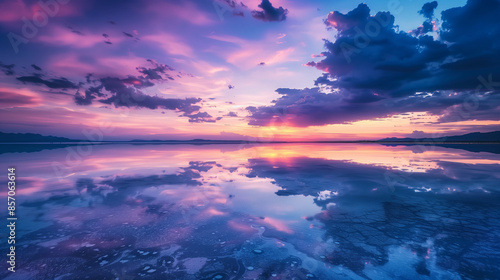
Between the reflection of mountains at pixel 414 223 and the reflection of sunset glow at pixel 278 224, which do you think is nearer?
the reflection of mountains at pixel 414 223

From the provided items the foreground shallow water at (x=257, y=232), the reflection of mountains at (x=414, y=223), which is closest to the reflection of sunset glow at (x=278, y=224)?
the foreground shallow water at (x=257, y=232)

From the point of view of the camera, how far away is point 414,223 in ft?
19.6

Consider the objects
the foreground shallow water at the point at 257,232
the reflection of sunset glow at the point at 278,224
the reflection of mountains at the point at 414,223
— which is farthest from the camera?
the reflection of sunset glow at the point at 278,224

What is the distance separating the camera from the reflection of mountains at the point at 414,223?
4.17 m

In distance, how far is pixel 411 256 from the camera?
14.1 feet

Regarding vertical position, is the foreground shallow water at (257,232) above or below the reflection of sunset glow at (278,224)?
above

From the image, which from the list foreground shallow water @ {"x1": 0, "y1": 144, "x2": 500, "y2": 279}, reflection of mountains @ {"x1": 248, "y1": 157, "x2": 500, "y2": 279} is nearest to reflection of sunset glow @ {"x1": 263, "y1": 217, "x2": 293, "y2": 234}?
foreground shallow water @ {"x1": 0, "y1": 144, "x2": 500, "y2": 279}

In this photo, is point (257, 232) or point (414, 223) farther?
point (414, 223)

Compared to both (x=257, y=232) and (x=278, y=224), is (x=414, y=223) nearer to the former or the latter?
(x=278, y=224)

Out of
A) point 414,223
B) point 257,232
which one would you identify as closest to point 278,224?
point 257,232

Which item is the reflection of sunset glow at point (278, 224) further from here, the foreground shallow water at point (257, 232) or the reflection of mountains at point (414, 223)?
the reflection of mountains at point (414, 223)

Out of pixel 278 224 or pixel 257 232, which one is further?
pixel 278 224

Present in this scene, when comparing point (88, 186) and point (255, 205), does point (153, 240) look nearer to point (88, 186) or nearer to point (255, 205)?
point (255, 205)

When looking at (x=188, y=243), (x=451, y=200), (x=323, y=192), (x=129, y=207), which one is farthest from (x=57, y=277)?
(x=451, y=200)
